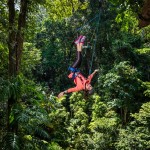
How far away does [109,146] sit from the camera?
10.8 meters

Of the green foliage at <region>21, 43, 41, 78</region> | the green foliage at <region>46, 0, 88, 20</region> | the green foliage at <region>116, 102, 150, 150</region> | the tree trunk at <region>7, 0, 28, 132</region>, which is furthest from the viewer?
the green foliage at <region>116, 102, 150, 150</region>

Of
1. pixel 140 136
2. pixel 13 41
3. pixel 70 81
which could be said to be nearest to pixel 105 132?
pixel 140 136

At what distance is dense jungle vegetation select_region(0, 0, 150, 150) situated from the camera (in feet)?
10.8

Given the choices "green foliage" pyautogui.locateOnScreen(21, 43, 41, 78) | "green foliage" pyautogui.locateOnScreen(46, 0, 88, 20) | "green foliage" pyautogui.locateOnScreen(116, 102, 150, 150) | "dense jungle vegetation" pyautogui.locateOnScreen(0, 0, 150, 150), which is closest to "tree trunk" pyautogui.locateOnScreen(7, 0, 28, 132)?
"dense jungle vegetation" pyautogui.locateOnScreen(0, 0, 150, 150)

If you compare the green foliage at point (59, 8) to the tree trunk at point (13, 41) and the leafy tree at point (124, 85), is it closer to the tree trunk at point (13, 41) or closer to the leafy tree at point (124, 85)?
the tree trunk at point (13, 41)

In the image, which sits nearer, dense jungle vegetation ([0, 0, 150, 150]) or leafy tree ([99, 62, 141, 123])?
dense jungle vegetation ([0, 0, 150, 150])

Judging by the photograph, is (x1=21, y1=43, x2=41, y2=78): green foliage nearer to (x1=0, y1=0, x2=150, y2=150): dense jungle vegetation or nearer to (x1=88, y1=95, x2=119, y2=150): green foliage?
(x1=0, y1=0, x2=150, y2=150): dense jungle vegetation


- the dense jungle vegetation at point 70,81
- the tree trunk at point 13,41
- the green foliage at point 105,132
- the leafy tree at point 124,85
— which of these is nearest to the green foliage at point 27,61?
the dense jungle vegetation at point 70,81

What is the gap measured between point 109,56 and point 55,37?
20.4 ft

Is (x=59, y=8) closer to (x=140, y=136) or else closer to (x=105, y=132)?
(x=140, y=136)

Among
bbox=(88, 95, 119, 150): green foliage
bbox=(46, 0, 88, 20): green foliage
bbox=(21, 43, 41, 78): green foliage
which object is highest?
bbox=(46, 0, 88, 20): green foliage

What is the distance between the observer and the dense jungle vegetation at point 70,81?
3289 millimetres

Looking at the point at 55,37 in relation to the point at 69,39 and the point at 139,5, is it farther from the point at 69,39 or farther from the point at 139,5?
the point at 139,5

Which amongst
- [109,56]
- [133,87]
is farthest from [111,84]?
[109,56]
